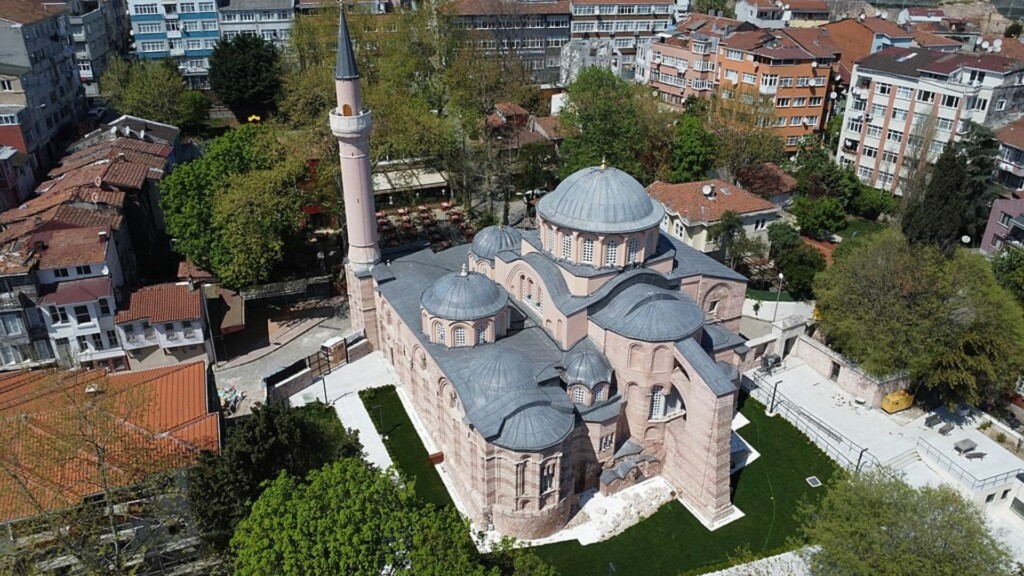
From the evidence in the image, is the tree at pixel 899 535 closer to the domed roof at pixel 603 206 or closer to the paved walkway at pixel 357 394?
the domed roof at pixel 603 206

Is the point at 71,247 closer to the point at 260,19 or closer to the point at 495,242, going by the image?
the point at 495,242

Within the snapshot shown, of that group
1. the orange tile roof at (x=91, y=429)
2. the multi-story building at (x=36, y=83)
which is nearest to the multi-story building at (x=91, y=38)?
the multi-story building at (x=36, y=83)

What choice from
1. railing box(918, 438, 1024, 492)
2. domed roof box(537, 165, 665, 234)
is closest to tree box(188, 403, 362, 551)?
domed roof box(537, 165, 665, 234)

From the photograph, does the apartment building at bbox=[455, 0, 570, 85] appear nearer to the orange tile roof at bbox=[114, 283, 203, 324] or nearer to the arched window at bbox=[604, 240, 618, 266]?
the orange tile roof at bbox=[114, 283, 203, 324]

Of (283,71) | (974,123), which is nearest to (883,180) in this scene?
(974,123)

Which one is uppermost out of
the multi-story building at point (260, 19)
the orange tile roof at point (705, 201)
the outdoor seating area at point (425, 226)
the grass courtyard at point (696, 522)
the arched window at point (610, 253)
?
the multi-story building at point (260, 19)

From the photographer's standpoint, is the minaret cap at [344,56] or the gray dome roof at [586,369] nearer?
the gray dome roof at [586,369]

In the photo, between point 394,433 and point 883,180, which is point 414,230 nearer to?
point 394,433
